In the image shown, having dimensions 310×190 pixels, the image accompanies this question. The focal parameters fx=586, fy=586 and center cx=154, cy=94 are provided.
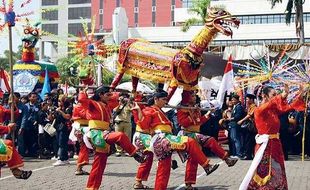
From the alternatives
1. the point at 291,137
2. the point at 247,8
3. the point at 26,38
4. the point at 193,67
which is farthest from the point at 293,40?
the point at 193,67

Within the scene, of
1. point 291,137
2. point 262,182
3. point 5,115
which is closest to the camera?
point 262,182

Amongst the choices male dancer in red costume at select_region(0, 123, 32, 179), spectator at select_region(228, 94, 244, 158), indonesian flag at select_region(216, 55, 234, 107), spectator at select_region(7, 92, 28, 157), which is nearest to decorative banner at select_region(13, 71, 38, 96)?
spectator at select_region(7, 92, 28, 157)

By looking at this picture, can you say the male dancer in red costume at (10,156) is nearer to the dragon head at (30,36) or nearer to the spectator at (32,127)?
the spectator at (32,127)

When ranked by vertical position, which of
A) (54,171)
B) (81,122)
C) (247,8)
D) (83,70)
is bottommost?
(54,171)

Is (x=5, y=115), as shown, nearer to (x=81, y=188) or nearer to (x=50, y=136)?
(x=81, y=188)

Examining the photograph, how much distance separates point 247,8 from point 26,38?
39533 mm

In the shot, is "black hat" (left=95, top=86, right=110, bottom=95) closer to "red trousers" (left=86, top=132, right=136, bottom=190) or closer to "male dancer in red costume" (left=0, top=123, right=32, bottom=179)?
"red trousers" (left=86, top=132, right=136, bottom=190)

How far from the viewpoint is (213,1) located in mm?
59531

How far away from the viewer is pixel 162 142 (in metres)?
8.76

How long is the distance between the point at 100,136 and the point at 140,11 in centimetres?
7525

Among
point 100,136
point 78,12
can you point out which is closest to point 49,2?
point 78,12

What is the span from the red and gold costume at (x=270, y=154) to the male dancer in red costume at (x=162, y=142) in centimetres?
106

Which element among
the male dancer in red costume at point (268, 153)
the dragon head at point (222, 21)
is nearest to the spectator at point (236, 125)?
the dragon head at point (222, 21)

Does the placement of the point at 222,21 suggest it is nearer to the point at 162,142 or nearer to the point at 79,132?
the point at 162,142
